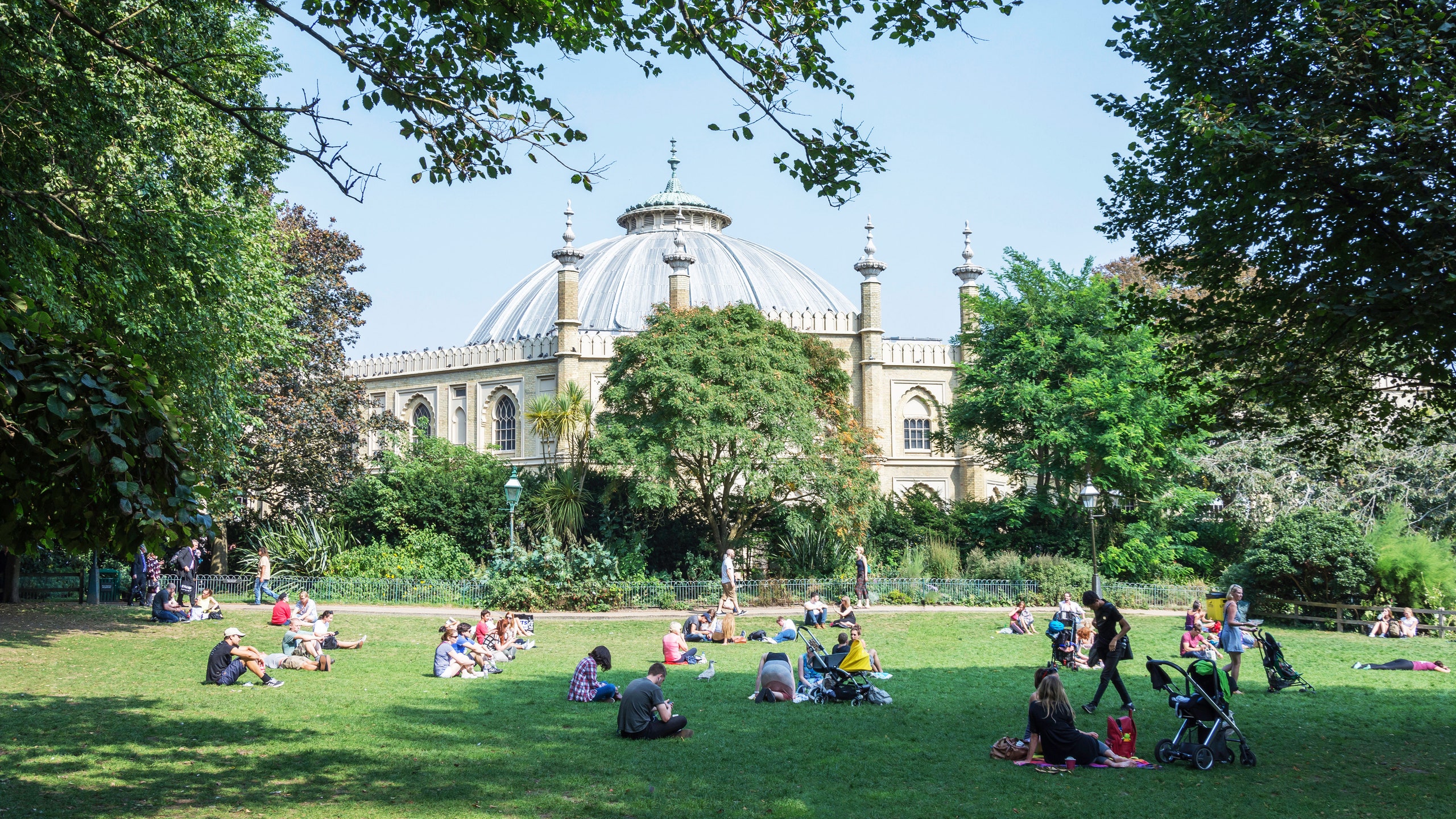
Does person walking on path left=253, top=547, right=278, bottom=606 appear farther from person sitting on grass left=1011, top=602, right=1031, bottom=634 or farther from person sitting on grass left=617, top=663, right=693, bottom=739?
person sitting on grass left=617, top=663, right=693, bottom=739

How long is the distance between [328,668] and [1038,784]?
11226 millimetres

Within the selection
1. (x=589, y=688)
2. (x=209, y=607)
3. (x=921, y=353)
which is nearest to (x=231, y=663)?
(x=589, y=688)

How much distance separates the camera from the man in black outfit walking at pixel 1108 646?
1325 centimetres

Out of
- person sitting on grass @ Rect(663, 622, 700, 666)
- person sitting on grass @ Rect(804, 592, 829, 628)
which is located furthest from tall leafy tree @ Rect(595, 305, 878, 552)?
person sitting on grass @ Rect(663, 622, 700, 666)

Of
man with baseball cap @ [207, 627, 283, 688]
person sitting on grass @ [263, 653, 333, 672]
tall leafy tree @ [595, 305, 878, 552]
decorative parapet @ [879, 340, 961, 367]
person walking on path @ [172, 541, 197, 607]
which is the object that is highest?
decorative parapet @ [879, 340, 961, 367]

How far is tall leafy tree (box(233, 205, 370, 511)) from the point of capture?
33.8 metres

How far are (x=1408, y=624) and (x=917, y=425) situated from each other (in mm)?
25423

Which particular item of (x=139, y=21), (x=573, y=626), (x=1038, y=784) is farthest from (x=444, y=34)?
(x=573, y=626)

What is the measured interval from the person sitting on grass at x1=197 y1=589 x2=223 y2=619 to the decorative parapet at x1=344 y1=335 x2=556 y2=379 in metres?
22.4

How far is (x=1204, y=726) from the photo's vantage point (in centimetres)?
1102

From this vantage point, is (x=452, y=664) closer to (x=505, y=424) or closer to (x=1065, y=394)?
(x=1065, y=394)

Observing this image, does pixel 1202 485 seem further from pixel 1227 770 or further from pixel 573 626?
pixel 1227 770

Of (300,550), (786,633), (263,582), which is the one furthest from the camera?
(300,550)

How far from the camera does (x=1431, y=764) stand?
1093 centimetres
